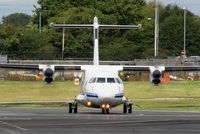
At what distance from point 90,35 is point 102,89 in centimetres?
6213

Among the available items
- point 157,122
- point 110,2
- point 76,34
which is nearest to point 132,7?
point 110,2

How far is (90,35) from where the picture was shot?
9125cm

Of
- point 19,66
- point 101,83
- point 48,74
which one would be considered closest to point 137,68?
point 48,74

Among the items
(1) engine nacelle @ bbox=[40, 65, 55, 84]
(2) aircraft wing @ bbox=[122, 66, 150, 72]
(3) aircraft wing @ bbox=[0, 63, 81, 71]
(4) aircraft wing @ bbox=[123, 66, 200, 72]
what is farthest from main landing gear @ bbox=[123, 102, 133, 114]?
(1) engine nacelle @ bbox=[40, 65, 55, 84]

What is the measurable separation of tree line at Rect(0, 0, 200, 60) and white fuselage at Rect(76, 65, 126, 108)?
4296cm

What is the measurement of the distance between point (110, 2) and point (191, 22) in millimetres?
24117

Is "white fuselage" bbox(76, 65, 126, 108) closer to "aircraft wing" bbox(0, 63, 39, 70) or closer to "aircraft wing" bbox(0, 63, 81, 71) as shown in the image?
"aircraft wing" bbox(0, 63, 81, 71)

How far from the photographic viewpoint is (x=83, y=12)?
96000 millimetres

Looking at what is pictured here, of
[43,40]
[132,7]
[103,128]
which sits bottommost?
[103,128]

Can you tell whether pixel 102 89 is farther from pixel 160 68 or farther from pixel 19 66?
pixel 19 66

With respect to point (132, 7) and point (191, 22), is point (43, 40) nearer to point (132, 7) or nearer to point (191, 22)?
point (132, 7)

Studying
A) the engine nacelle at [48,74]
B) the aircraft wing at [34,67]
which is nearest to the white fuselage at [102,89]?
the engine nacelle at [48,74]

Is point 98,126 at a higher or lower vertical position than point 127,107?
lower

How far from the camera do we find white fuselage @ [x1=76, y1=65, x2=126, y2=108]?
Result: 2936cm
